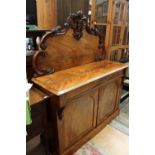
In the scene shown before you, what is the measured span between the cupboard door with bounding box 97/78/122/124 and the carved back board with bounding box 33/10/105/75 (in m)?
0.41

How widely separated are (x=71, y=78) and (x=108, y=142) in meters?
0.91

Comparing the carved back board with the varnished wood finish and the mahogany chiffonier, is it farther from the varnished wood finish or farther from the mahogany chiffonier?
the varnished wood finish

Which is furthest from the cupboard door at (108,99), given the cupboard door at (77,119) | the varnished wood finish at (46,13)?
the varnished wood finish at (46,13)

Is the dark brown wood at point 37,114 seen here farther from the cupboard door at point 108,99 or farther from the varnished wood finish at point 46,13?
the varnished wood finish at point 46,13

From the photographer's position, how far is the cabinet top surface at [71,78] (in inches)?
45.6

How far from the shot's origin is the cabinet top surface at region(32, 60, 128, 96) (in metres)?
1.16

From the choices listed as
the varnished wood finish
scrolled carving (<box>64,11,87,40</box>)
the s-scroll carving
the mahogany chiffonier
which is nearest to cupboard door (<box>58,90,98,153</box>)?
the mahogany chiffonier

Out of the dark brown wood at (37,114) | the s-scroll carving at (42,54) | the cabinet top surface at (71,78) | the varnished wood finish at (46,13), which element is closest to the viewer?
the dark brown wood at (37,114)
